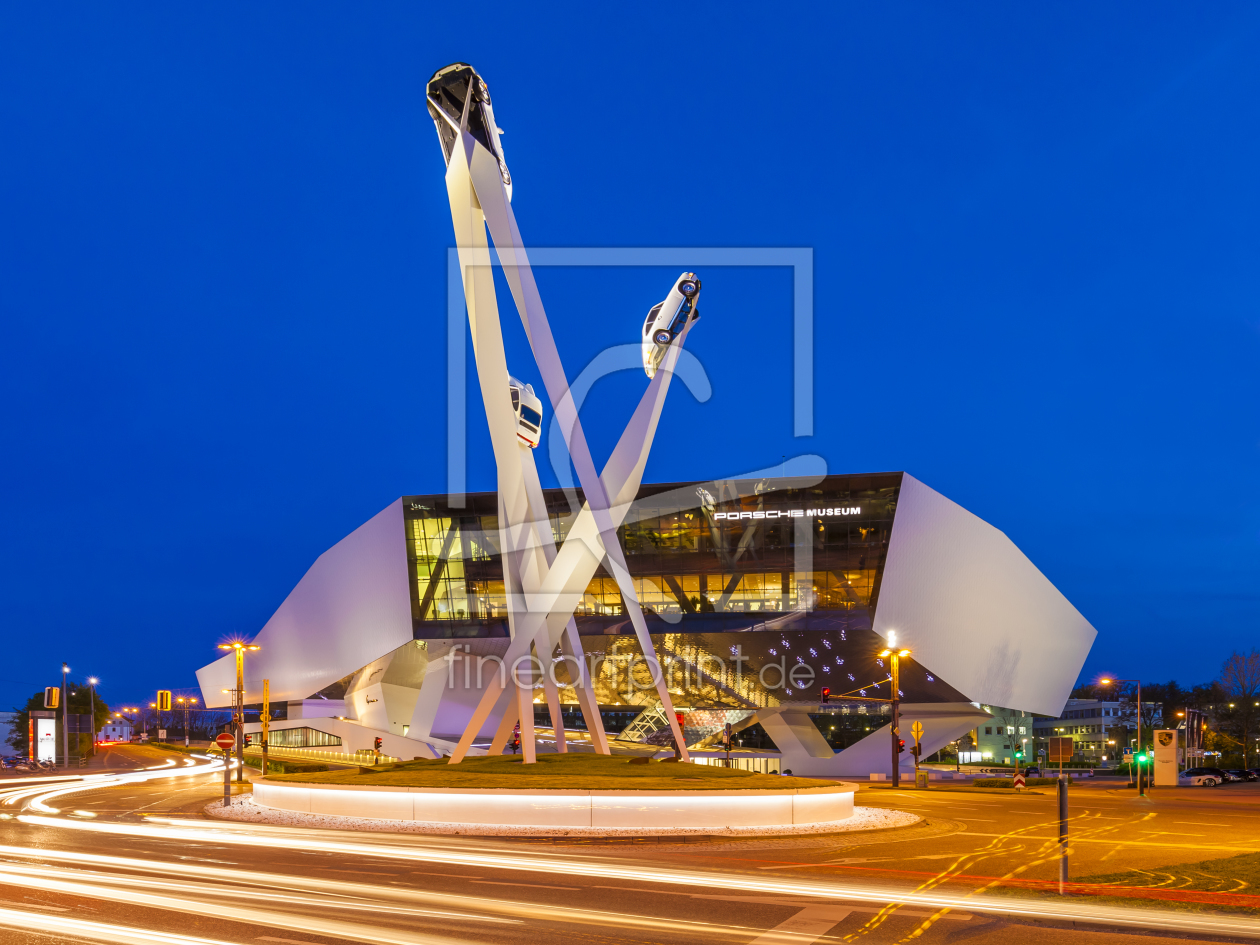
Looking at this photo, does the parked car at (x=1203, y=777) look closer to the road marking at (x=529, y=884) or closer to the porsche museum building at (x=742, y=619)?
the porsche museum building at (x=742, y=619)

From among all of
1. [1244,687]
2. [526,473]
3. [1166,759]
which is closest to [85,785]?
[526,473]

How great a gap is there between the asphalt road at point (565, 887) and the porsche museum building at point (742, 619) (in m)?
38.3

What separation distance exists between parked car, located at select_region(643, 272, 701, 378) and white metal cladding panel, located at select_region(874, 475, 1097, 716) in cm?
3382

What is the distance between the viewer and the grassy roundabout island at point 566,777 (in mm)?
23438

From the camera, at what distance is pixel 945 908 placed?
1207 centimetres

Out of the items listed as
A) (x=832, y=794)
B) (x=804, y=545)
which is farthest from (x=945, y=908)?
(x=804, y=545)

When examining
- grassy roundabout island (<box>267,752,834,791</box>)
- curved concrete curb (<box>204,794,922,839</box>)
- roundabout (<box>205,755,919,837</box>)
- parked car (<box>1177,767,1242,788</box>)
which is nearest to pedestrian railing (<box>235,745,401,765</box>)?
grassy roundabout island (<box>267,752,834,791</box>)

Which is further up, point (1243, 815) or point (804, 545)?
point (804, 545)

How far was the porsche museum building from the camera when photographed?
6294 centimetres

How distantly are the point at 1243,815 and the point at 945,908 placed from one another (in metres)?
23.4

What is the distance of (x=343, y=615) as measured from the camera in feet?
237

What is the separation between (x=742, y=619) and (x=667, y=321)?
120 feet

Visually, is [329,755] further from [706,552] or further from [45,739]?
[706,552]

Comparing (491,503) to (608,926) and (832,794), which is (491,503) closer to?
(832,794)
